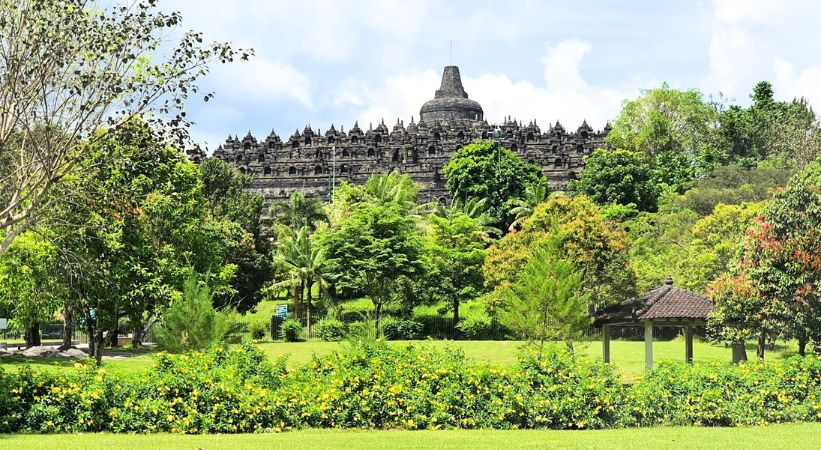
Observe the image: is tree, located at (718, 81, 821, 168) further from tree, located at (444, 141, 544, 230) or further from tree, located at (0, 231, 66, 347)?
tree, located at (0, 231, 66, 347)

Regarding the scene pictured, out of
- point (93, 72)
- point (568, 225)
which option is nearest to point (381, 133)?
point (568, 225)

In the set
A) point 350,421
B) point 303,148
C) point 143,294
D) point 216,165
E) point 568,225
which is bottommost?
point 350,421

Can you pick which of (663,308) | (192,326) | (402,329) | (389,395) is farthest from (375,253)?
(389,395)

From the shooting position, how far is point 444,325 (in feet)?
155

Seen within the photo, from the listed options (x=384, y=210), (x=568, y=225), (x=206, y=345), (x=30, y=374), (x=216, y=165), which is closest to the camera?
(x=30, y=374)

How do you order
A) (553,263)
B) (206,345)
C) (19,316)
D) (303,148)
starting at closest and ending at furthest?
(206,345)
(553,263)
(19,316)
(303,148)

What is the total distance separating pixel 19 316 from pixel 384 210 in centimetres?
1869

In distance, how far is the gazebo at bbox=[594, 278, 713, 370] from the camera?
2767 centimetres

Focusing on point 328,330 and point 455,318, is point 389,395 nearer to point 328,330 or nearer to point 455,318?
point 328,330

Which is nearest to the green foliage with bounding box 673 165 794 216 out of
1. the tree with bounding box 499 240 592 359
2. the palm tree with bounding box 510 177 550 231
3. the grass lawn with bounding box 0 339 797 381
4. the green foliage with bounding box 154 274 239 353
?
the palm tree with bounding box 510 177 550 231

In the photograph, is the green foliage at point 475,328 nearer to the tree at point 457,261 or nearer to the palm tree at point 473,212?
the tree at point 457,261

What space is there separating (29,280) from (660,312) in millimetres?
21385

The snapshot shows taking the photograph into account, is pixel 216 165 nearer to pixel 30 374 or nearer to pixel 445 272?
pixel 445 272

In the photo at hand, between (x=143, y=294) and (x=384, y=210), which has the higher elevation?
(x=384, y=210)
